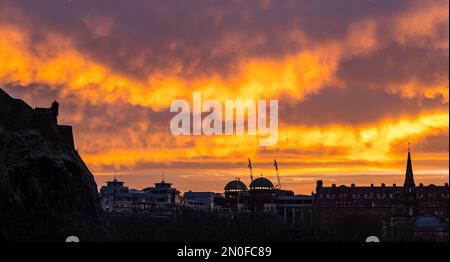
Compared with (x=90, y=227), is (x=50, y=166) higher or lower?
higher

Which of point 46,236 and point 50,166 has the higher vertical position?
point 50,166

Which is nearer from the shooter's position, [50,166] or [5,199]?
[5,199]

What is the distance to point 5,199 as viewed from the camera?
605ft
